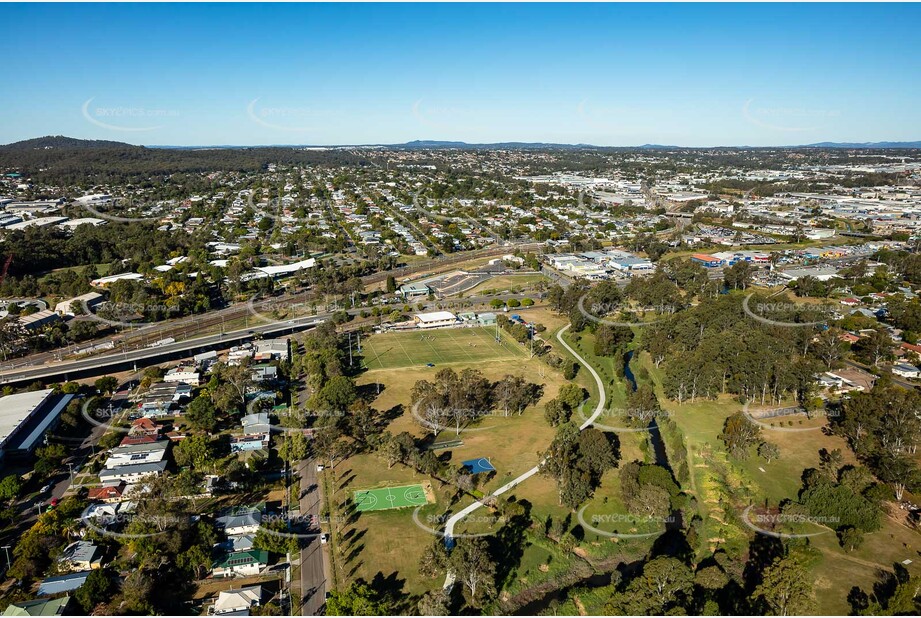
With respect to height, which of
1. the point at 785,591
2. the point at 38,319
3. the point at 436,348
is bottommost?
the point at 436,348

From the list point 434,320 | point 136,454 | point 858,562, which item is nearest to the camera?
Result: point 858,562

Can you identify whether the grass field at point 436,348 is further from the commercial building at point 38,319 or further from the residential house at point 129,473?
the commercial building at point 38,319

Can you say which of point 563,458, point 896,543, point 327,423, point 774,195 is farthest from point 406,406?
point 774,195

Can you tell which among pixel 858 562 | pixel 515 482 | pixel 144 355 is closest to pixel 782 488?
pixel 858 562

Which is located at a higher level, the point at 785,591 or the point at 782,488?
the point at 785,591

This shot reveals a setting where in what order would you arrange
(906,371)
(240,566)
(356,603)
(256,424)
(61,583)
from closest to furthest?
(356,603)
(61,583)
(240,566)
(256,424)
(906,371)

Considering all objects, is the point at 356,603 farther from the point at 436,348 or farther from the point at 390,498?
the point at 436,348

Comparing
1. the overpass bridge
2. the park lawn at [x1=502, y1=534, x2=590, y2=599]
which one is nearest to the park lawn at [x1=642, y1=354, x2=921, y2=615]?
the park lawn at [x1=502, y1=534, x2=590, y2=599]

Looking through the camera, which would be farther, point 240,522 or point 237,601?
point 240,522
